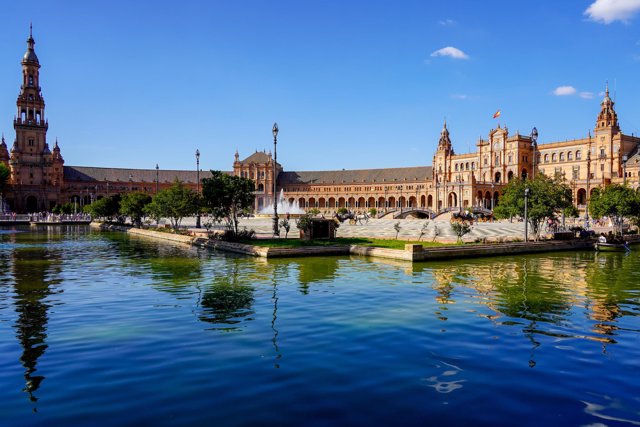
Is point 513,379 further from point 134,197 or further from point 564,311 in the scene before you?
point 134,197

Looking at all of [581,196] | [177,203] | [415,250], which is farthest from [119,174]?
[415,250]

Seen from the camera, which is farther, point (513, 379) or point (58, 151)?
point (58, 151)

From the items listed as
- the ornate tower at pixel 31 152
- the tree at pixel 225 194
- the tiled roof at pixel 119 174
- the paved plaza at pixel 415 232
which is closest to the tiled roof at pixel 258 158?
the tiled roof at pixel 119 174

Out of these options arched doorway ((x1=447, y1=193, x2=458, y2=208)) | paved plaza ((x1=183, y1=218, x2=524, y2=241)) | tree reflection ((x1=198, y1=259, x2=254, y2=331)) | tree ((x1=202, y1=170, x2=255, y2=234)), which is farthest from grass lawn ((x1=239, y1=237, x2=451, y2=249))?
arched doorway ((x1=447, y1=193, x2=458, y2=208))

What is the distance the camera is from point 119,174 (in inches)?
5950

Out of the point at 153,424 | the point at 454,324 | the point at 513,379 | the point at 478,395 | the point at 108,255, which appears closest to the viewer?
the point at 153,424

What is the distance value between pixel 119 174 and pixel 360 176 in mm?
71005

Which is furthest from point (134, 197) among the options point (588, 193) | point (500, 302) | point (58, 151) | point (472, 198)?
point (58, 151)

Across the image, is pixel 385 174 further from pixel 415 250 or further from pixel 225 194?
pixel 415 250

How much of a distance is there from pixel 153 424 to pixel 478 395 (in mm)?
4910

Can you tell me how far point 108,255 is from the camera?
30078mm

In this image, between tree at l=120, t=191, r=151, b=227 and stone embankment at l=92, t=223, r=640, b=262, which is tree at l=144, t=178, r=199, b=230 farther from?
tree at l=120, t=191, r=151, b=227

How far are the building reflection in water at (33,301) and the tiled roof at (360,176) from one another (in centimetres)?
11589

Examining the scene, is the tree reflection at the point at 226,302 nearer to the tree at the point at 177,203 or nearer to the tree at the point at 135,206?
the tree at the point at 177,203
